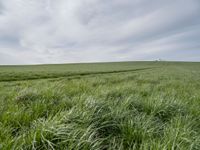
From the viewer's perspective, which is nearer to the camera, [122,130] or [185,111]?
[122,130]

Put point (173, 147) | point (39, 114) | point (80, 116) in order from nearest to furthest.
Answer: point (173, 147) → point (80, 116) → point (39, 114)

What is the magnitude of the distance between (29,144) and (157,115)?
9.19ft

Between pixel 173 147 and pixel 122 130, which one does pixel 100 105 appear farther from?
pixel 173 147

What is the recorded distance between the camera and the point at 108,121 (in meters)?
3.08

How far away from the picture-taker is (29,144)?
7.27 ft

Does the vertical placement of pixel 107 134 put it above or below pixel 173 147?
below

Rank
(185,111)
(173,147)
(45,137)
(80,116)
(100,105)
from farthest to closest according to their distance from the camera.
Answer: (185,111) → (100,105) → (80,116) → (45,137) → (173,147)

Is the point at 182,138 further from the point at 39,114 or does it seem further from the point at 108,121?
the point at 39,114

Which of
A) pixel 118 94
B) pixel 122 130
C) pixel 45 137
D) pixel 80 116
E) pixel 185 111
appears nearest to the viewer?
pixel 45 137

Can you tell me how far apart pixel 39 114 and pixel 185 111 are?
11.3ft

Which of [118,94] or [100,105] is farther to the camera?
[118,94]

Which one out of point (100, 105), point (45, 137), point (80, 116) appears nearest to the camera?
point (45, 137)

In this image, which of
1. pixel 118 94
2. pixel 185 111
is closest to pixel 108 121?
pixel 185 111

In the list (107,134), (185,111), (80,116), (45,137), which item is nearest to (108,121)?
(107,134)
